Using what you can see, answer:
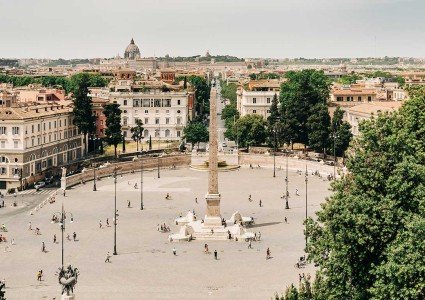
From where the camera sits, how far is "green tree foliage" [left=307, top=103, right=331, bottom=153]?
302ft

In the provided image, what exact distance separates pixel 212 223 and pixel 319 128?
126 feet

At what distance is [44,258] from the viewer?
49.0 metres

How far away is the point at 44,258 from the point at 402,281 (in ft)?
94.9

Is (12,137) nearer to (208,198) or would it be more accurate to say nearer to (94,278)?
(208,198)

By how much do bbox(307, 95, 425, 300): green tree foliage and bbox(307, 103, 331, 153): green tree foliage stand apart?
61067 mm

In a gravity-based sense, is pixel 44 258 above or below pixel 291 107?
below

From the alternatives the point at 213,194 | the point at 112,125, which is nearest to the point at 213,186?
the point at 213,194

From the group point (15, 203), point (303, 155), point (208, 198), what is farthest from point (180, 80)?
point (208, 198)

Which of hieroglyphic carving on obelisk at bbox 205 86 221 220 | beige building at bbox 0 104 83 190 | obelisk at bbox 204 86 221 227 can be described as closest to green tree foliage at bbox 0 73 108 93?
beige building at bbox 0 104 83 190

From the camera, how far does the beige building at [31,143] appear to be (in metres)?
80.5

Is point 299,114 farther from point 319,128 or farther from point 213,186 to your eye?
point 213,186

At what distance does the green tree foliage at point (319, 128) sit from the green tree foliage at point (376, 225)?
6107 centimetres

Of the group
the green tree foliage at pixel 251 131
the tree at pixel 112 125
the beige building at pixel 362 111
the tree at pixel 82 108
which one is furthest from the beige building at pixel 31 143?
the beige building at pixel 362 111

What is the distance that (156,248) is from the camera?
2036 inches
